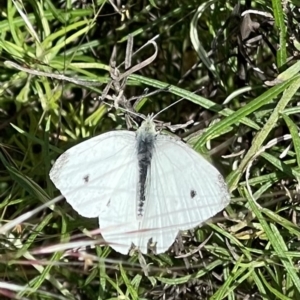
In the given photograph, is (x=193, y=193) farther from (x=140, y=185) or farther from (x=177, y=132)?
(x=177, y=132)

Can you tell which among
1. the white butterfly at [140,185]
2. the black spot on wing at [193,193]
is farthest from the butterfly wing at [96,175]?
the black spot on wing at [193,193]

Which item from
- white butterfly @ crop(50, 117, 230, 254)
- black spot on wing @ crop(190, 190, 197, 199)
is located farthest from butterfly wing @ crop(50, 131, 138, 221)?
black spot on wing @ crop(190, 190, 197, 199)

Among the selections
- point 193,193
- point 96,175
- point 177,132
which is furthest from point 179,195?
point 177,132

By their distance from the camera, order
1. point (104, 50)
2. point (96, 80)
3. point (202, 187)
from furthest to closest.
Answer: point (104, 50)
point (96, 80)
point (202, 187)

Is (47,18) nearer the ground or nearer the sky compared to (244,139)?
nearer the sky

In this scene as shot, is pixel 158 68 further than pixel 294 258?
Yes

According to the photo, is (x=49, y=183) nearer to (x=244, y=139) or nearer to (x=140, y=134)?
(x=140, y=134)

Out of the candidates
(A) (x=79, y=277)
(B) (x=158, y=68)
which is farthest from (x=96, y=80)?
(A) (x=79, y=277)
